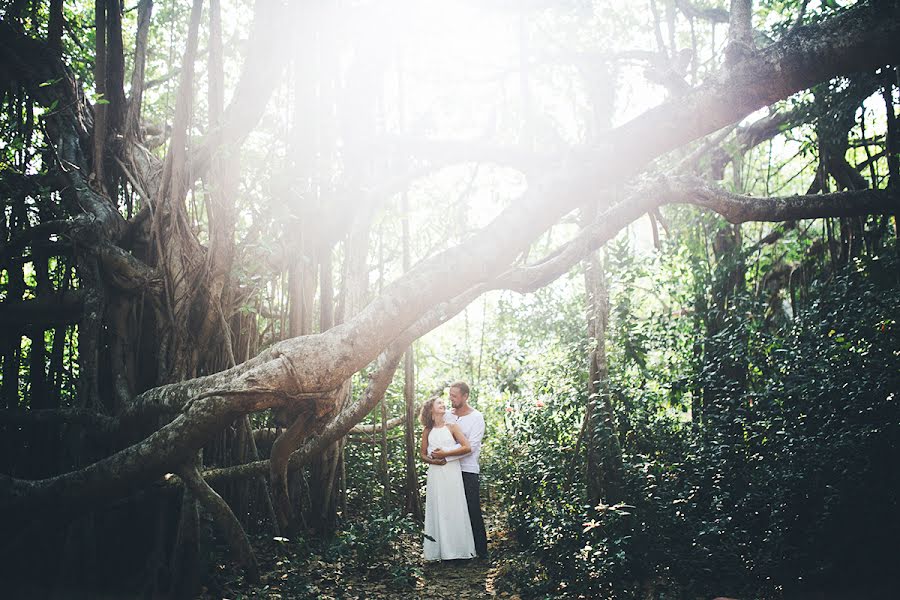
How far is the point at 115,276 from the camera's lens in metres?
3.82

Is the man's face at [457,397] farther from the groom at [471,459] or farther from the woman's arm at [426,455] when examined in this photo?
the woman's arm at [426,455]

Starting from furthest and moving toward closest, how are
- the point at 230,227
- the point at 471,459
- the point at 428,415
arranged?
the point at 428,415
the point at 471,459
the point at 230,227

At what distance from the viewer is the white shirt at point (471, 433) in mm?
4770

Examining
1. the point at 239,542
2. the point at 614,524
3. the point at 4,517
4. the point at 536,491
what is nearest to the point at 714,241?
the point at 536,491

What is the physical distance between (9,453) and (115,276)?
4.38 ft

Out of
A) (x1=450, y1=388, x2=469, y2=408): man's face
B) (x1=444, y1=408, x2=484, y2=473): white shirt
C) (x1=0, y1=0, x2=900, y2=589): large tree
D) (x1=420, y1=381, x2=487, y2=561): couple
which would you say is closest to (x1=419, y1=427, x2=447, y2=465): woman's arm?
(x1=420, y1=381, x2=487, y2=561): couple

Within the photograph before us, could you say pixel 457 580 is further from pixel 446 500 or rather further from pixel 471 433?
pixel 471 433

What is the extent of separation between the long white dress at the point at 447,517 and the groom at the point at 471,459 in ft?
0.19

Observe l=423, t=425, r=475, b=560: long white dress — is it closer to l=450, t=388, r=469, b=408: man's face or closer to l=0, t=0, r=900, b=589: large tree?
l=450, t=388, r=469, b=408: man's face

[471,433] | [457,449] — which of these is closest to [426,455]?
[457,449]

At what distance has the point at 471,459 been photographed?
4.79m

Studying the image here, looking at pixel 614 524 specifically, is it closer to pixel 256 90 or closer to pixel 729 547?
pixel 729 547

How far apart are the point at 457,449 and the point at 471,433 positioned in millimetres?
240

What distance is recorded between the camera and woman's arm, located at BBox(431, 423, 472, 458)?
15.3ft
